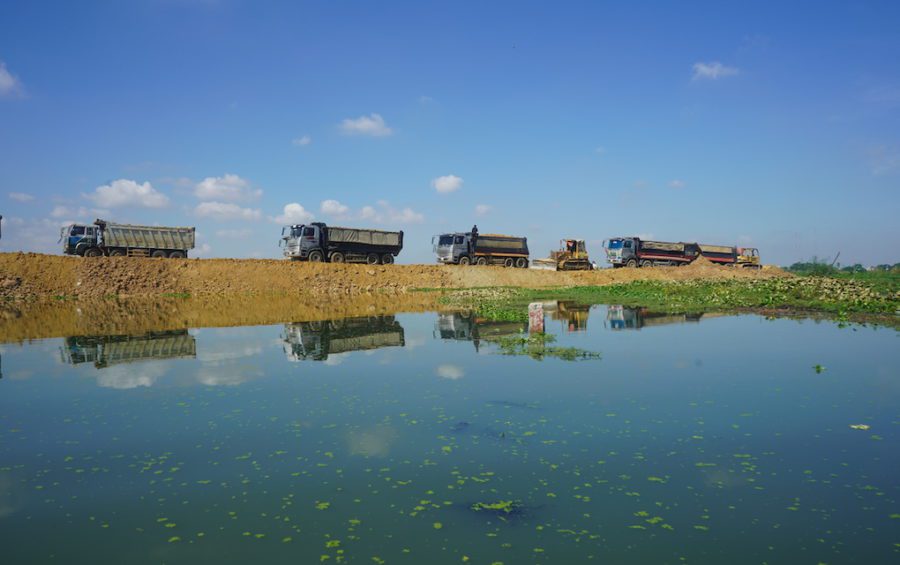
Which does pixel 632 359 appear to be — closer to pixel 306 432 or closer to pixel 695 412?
pixel 695 412

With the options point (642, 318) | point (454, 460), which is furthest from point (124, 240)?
point (454, 460)

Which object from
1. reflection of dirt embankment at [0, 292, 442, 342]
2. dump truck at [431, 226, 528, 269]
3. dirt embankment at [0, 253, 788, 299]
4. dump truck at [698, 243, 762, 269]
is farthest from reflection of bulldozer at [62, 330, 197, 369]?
dump truck at [698, 243, 762, 269]

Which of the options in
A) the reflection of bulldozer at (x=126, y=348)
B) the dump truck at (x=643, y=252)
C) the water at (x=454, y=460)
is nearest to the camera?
the water at (x=454, y=460)

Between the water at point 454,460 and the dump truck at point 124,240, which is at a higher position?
the dump truck at point 124,240

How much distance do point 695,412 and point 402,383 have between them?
613 cm

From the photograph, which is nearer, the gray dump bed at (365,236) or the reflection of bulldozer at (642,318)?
the reflection of bulldozer at (642,318)

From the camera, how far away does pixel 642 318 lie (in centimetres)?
2600

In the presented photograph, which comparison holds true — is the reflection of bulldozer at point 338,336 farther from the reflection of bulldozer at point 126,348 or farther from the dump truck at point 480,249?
the dump truck at point 480,249

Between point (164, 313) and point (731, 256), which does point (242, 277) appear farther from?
point (731, 256)

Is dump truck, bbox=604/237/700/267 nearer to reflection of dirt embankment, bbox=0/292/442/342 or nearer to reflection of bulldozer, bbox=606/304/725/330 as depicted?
reflection of dirt embankment, bbox=0/292/442/342

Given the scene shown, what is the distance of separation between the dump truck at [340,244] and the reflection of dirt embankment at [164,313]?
6633mm

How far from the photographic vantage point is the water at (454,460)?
230 inches

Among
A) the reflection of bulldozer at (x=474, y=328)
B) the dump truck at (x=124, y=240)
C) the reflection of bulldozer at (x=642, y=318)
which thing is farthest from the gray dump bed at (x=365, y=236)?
the reflection of bulldozer at (x=642, y=318)

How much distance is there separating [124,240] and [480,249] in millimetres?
30447
